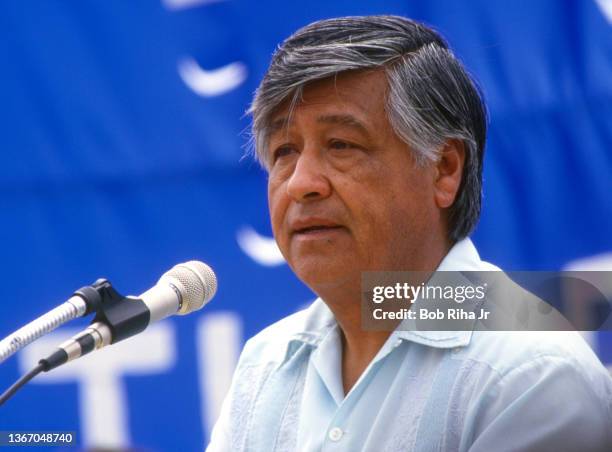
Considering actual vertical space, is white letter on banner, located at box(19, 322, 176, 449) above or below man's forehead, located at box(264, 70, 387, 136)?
below

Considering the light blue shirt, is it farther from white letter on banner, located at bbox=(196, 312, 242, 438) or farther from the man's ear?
white letter on banner, located at bbox=(196, 312, 242, 438)

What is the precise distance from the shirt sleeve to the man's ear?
0.48m

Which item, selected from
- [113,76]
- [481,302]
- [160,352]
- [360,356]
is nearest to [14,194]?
[113,76]

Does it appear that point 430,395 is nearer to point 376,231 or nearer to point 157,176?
point 376,231

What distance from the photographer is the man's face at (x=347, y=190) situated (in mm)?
2221

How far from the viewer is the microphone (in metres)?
1.70

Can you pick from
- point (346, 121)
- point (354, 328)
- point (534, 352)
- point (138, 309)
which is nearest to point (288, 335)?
point (354, 328)

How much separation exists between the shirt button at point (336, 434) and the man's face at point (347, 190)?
12.3 inches

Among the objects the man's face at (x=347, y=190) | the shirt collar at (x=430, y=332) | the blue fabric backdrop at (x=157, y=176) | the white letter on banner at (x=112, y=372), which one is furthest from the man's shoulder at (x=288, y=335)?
the white letter on banner at (x=112, y=372)

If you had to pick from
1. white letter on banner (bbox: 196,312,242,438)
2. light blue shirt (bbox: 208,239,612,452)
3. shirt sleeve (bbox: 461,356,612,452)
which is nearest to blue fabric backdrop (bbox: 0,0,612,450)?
white letter on banner (bbox: 196,312,242,438)

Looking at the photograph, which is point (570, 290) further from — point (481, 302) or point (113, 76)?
point (113, 76)

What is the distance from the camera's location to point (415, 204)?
2312 mm

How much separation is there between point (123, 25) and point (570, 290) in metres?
1.81

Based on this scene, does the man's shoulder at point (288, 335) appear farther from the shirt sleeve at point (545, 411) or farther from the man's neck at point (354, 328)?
the shirt sleeve at point (545, 411)
